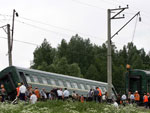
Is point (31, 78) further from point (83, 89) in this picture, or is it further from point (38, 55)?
point (38, 55)

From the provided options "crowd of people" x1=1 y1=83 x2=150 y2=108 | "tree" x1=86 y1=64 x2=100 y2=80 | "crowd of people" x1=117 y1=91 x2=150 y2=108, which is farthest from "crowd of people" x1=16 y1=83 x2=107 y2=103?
"tree" x1=86 y1=64 x2=100 y2=80

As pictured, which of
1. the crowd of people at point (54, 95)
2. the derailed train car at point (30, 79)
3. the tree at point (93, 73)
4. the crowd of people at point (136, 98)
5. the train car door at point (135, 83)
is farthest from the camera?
the tree at point (93, 73)

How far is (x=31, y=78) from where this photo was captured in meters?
31.2

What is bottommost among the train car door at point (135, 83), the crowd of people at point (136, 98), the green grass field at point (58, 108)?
the crowd of people at point (136, 98)

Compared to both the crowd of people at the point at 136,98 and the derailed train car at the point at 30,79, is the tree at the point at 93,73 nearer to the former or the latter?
the derailed train car at the point at 30,79

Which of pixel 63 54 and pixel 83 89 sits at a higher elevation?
pixel 63 54

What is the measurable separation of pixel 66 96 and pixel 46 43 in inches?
2699

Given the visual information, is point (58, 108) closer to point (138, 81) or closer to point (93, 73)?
point (138, 81)

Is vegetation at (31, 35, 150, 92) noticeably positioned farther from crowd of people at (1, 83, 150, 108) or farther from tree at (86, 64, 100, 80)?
crowd of people at (1, 83, 150, 108)

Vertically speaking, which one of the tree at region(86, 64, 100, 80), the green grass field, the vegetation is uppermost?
the vegetation

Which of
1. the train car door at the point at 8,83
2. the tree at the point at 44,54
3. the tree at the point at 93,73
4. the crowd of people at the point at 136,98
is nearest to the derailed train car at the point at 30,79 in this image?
the train car door at the point at 8,83

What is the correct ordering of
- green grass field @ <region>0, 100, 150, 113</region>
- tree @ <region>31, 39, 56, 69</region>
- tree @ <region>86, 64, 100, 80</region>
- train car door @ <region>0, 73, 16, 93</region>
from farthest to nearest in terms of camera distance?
1. tree @ <region>31, 39, 56, 69</region>
2. tree @ <region>86, 64, 100, 80</region>
3. train car door @ <region>0, 73, 16, 93</region>
4. green grass field @ <region>0, 100, 150, 113</region>


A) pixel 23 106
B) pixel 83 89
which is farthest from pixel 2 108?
pixel 83 89

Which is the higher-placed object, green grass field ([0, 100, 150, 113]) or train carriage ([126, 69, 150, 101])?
train carriage ([126, 69, 150, 101])
